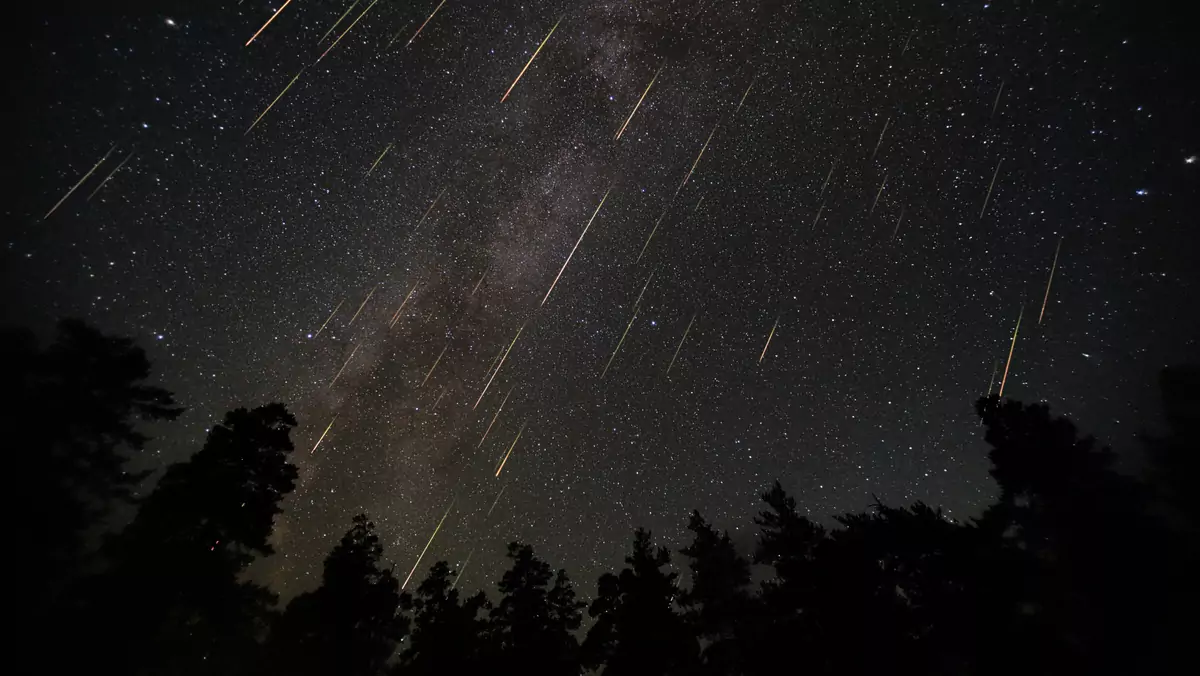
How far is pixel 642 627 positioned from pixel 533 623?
4.95 m

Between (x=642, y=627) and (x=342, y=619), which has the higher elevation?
(x=642, y=627)

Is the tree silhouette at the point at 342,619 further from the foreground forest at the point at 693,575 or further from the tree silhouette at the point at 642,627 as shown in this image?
the tree silhouette at the point at 642,627

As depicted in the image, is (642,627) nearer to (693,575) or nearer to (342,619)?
(693,575)

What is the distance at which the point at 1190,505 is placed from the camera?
1519 cm

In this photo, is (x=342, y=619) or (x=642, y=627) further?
(x=342, y=619)

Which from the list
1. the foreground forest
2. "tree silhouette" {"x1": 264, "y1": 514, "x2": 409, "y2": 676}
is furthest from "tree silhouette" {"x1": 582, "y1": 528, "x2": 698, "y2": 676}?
"tree silhouette" {"x1": 264, "y1": 514, "x2": 409, "y2": 676}

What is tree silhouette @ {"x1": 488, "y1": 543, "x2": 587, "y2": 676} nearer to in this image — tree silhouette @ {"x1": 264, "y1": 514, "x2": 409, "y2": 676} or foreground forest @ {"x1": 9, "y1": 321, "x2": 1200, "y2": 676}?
foreground forest @ {"x1": 9, "y1": 321, "x2": 1200, "y2": 676}

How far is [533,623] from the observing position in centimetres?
1894

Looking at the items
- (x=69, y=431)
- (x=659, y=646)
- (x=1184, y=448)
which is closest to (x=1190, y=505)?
(x=1184, y=448)

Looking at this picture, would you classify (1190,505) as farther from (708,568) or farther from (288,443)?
(288,443)

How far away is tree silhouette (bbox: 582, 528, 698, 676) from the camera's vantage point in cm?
1582

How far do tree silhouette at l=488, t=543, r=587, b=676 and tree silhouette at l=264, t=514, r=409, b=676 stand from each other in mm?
5072

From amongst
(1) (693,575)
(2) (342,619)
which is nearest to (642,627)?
(1) (693,575)

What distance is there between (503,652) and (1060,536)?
18.1 m
